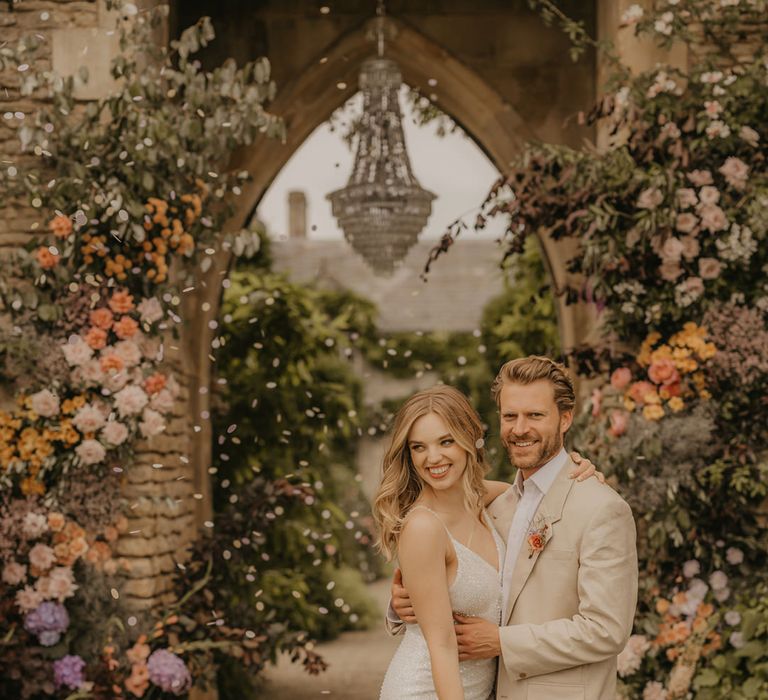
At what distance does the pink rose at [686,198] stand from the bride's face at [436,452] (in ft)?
8.76

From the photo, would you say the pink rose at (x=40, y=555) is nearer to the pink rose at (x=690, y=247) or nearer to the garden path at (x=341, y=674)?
the garden path at (x=341, y=674)

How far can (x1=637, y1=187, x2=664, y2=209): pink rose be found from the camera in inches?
191

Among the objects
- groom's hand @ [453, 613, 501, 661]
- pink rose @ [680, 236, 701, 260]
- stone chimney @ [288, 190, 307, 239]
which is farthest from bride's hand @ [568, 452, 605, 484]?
stone chimney @ [288, 190, 307, 239]

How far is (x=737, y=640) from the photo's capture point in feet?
14.9

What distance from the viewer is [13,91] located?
17.0 ft

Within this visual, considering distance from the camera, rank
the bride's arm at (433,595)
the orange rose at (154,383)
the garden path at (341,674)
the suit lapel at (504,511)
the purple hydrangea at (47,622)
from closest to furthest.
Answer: the bride's arm at (433,595) → the suit lapel at (504,511) → the purple hydrangea at (47,622) → the orange rose at (154,383) → the garden path at (341,674)

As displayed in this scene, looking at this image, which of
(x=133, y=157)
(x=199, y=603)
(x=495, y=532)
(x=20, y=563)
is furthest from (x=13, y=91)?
(x=495, y=532)

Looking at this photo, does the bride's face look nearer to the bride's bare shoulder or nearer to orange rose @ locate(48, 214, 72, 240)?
the bride's bare shoulder

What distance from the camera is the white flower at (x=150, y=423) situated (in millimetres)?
4906

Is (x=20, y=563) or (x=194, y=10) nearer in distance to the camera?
(x=20, y=563)

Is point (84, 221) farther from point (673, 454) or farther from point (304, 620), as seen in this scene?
point (304, 620)

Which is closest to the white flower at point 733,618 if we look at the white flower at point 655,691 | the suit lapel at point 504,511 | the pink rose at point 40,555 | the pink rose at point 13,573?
the white flower at point 655,691

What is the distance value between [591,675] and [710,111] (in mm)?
3048

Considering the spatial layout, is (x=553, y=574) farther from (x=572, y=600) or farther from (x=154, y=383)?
(x=154, y=383)
